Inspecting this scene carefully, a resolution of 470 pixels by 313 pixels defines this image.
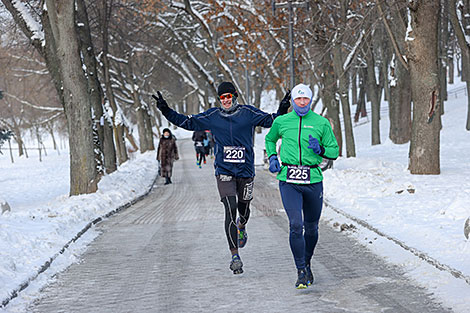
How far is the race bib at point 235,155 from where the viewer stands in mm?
7344

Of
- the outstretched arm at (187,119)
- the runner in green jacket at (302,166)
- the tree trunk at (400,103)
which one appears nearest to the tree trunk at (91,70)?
the tree trunk at (400,103)

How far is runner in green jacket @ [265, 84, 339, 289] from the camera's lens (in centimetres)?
643

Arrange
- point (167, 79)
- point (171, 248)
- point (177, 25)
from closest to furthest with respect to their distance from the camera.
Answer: point (171, 248), point (177, 25), point (167, 79)

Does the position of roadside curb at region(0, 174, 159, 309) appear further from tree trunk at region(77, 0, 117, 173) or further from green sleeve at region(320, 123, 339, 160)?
tree trunk at region(77, 0, 117, 173)

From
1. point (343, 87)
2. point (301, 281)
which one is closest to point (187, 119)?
point (301, 281)

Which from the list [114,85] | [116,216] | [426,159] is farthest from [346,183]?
[114,85]

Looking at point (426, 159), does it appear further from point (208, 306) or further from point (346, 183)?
point (208, 306)

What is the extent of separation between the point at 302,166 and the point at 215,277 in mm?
1672

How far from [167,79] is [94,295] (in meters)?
42.5

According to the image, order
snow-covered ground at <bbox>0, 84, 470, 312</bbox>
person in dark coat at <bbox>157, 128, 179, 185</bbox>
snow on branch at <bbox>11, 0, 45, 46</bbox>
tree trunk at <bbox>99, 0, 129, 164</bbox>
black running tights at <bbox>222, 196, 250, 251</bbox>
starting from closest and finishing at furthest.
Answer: snow-covered ground at <bbox>0, 84, 470, 312</bbox>
black running tights at <bbox>222, 196, 250, 251</bbox>
snow on branch at <bbox>11, 0, 45, 46</bbox>
person in dark coat at <bbox>157, 128, 179, 185</bbox>
tree trunk at <bbox>99, 0, 129, 164</bbox>

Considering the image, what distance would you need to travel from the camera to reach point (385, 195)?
44.0ft

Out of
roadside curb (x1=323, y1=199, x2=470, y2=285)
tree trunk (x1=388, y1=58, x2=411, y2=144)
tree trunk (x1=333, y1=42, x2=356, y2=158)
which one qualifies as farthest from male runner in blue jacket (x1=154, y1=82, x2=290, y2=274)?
tree trunk (x1=388, y1=58, x2=411, y2=144)

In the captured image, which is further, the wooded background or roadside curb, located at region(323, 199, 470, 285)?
the wooded background

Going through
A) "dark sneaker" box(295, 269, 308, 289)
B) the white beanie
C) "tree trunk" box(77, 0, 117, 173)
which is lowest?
"dark sneaker" box(295, 269, 308, 289)
